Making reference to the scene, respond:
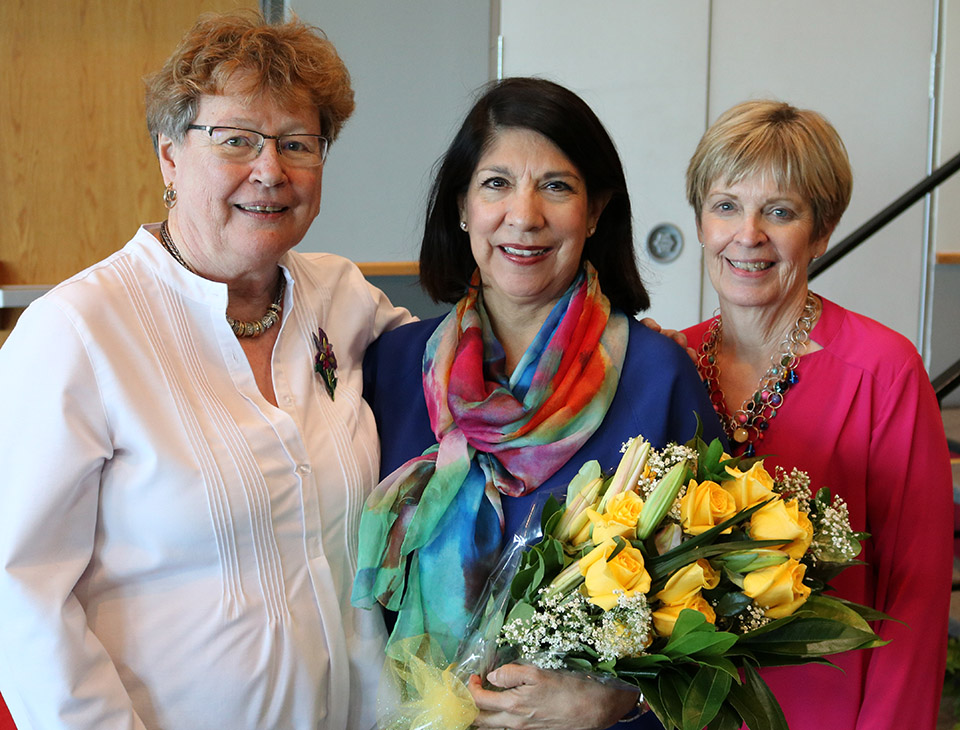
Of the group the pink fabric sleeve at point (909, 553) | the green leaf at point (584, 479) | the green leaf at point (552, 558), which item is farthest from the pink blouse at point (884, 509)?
the green leaf at point (552, 558)

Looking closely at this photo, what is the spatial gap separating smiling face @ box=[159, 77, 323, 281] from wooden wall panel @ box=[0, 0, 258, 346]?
221cm

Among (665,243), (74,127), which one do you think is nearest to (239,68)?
(74,127)

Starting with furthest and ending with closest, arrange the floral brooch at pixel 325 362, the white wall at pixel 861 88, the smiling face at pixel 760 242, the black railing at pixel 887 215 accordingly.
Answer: the white wall at pixel 861 88 < the black railing at pixel 887 215 < the smiling face at pixel 760 242 < the floral brooch at pixel 325 362

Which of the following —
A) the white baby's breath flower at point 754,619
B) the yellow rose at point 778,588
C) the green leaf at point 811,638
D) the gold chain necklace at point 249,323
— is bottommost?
the green leaf at point 811,638

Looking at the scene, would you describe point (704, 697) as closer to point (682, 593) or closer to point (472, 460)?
point (682, 593)

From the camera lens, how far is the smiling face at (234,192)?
1506 millimetres

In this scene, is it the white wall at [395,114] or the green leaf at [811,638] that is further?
the white wall at [395,114]

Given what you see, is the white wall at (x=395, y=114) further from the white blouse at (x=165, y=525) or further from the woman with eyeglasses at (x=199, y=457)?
the white blouse at (x=165, y=525)

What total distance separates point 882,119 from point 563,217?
3070 mm

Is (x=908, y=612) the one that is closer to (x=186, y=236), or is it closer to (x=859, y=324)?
(x=859, y=324)

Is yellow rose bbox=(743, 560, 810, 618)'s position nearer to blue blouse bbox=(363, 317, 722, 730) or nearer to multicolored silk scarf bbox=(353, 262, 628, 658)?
blue blouse bbox=(363, 317, 722, 730)

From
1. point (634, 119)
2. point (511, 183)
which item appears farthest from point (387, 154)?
point (511, 183)

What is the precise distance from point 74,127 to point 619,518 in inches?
123

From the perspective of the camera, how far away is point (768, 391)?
6.07 feet
